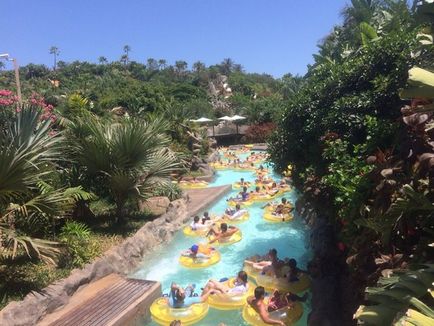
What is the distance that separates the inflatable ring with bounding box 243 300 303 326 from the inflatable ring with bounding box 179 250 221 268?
8.94ft

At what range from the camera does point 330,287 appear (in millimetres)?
6785

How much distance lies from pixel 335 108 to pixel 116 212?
6937 mm

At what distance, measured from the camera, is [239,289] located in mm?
7730

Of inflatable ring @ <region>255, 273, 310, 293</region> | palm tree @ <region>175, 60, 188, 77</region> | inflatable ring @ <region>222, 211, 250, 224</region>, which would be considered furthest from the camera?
palm tree @ <region>175, 60, 188, 77</region>

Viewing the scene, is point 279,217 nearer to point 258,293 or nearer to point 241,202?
point 241,202

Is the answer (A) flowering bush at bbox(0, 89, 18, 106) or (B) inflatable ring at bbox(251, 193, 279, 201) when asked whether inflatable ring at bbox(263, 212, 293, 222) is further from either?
(A) flowering bush at bbox(0, 89, 18, 106)

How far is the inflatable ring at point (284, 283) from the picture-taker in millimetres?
7895

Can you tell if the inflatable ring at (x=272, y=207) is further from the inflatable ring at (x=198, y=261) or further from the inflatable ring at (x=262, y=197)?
the inflatable ring at (x=198, y=261)

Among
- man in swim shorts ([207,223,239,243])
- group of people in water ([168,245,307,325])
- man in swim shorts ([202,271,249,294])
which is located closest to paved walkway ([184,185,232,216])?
man in swim shorts ([207,223,239,243])

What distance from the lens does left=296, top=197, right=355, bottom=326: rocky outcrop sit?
580cm

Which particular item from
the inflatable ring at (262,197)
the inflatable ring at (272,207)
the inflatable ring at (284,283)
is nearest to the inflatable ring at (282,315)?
the inflatable ring at (284,283)

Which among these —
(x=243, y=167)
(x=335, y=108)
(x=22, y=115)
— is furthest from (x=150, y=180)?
(x=243, y=167)

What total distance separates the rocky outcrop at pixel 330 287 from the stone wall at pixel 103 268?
421cm

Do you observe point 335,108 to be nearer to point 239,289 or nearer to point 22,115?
point 239,289
